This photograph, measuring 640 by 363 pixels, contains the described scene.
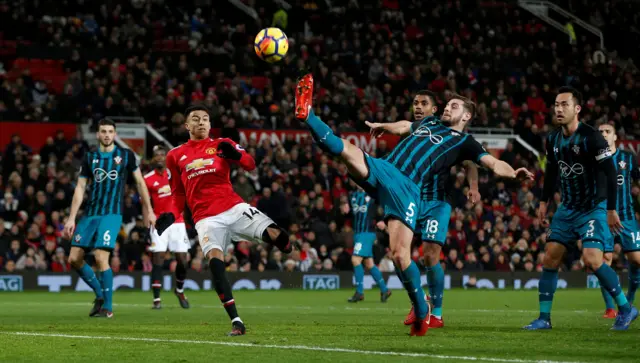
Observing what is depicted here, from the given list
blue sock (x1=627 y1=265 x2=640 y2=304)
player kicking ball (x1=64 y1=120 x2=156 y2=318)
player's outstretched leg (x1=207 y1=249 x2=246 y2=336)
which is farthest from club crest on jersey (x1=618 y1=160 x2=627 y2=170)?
player kicking ball (x1=64 y1=120 x2=156 y2=318)

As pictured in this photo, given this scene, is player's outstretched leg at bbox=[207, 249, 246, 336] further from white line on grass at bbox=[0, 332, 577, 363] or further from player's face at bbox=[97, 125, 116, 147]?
player's face at bbox=[97, 125, 116, 147]

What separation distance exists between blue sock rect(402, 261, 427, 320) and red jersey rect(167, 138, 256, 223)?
196cm

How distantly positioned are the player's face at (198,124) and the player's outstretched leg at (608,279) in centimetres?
429

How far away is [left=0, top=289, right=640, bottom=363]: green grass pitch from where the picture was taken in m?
7.54

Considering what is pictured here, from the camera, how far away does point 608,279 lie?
10695 millimetres

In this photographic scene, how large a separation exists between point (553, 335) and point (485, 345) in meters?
1.40

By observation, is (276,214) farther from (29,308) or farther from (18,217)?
(29,308)

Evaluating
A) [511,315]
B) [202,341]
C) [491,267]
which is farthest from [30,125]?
[202,341]

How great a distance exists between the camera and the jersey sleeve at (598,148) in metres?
10.3

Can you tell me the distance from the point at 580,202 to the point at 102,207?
21.3 feet

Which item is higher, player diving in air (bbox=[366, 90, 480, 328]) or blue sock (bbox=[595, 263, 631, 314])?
player diving in air (bbox=[366, 90, 480, 328])

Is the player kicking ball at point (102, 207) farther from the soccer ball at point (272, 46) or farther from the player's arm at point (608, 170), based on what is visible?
the player's arm at point (608, 170)

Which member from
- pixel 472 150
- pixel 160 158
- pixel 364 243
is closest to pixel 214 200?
A: pixel 472 150

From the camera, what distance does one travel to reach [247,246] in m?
23.7
